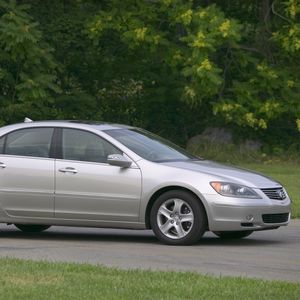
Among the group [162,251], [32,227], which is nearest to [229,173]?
[162,251]

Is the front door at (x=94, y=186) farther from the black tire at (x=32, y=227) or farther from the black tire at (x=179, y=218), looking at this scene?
the black tire at (x=32, y=227)

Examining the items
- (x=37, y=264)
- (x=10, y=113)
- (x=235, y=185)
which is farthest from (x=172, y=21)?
(x=37, y=264)

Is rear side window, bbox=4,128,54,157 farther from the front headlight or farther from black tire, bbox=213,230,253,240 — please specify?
black tire, bbox=213,230,253,240

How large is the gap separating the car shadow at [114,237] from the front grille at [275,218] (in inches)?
13.2

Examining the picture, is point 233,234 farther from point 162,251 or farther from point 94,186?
point 94,186

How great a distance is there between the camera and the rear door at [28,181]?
14.1 metres

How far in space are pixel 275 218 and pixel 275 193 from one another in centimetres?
30

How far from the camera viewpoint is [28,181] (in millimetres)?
14172

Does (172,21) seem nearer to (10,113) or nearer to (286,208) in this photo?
(10,113)

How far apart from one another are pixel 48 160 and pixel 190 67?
15.8m

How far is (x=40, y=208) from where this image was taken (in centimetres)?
1416

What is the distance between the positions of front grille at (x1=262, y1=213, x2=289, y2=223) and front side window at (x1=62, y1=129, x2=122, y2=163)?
6.22ft

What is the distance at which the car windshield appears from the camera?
1418cm

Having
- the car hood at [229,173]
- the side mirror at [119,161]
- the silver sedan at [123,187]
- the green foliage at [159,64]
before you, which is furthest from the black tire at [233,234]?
the green foliage at [159,64]
